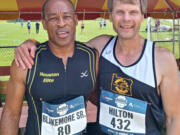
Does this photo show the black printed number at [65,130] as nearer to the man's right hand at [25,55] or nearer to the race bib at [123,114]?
the race bib at [123,114]

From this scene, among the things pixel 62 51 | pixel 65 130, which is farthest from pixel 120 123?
pixel 62 51

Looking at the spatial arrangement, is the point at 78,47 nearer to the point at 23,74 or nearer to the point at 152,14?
the point at 23,74

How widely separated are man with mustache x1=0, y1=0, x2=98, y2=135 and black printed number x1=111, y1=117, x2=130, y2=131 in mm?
219

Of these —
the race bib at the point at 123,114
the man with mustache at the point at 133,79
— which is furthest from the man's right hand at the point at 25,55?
the race bib at the point at 123,114

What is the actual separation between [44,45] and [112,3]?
1.85 ft

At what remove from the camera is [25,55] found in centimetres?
159

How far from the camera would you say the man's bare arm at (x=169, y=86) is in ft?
4.85

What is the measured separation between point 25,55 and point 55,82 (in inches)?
10.7

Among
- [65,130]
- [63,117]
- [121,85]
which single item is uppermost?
[121,85]

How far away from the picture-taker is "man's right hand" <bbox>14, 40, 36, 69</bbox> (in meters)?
1.53

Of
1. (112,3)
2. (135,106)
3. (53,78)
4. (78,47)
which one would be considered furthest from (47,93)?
(112,3)

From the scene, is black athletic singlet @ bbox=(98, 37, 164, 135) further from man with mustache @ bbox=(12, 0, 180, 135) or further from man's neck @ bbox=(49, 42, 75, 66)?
man's neck @ bbox=(49, 42, 75, 66)

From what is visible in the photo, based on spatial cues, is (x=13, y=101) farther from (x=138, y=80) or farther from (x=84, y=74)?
(x=138, y=80)

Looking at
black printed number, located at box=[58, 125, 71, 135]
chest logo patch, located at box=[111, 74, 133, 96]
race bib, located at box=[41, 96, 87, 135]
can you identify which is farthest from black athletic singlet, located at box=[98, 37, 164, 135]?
black printed number, located at box=[58, 125, 71, 135]
